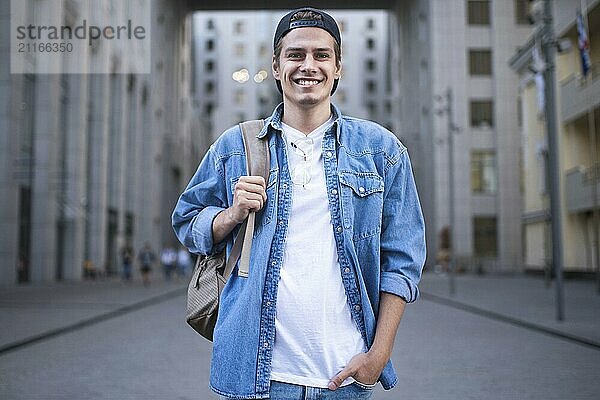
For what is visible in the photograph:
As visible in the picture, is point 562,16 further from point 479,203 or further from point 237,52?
point 237,52

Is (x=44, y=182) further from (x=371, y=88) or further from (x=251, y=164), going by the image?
(x=371, y=88)

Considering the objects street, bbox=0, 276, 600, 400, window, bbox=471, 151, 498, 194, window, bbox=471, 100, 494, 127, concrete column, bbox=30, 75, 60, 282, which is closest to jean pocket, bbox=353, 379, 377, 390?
street, bbox=0, 276, 600, 400

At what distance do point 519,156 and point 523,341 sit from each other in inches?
1551

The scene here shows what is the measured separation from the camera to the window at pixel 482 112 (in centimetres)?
5009

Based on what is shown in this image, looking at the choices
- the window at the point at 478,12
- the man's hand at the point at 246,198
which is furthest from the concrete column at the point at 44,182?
the window at the point at 478,12

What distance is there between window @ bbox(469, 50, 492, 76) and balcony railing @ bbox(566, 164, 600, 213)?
19.0 metres

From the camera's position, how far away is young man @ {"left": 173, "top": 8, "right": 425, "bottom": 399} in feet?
7.20

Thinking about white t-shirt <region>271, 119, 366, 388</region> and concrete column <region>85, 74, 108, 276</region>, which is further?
concrete column <region>85, 74, 108, 276</region>

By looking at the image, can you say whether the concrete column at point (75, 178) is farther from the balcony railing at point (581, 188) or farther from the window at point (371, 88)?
the window at point (371, 88)

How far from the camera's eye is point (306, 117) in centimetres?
240

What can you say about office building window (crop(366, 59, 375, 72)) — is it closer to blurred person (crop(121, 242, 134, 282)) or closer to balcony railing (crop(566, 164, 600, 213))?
balcony railing (crop(566, 164, 600, 213))

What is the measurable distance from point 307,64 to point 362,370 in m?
0.91

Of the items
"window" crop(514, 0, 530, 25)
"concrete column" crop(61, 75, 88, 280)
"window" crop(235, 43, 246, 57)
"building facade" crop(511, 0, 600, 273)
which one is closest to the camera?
A: "building facade" crop(511, 0, 600, 273)

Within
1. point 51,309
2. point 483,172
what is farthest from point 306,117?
point 483,172
